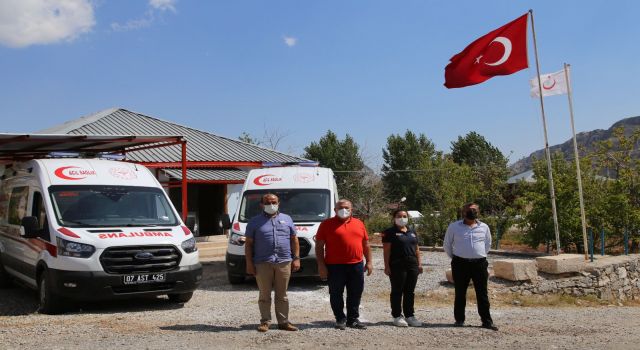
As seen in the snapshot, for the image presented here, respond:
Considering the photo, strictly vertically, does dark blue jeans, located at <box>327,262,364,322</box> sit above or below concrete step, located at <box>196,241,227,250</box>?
below

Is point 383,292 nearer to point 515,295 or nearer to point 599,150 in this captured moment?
point 515,295

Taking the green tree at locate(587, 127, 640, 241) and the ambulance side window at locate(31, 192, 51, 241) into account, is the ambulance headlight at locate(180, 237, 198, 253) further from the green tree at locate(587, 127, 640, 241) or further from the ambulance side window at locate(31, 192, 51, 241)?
the green tree at locate(587, 127, 640, 241)

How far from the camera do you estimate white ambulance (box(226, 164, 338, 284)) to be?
35.6ft

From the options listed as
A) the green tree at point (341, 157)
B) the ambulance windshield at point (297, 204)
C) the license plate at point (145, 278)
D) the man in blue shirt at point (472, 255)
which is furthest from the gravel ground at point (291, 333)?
the green tree at point (341, 157)

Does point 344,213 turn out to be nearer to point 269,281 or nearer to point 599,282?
point 269,281

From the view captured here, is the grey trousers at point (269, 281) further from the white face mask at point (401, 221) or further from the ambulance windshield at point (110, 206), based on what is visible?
the ambulance windshield at point (110, 206)

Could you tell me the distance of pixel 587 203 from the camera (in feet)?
57.1

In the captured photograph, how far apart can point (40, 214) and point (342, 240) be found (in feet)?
16.1

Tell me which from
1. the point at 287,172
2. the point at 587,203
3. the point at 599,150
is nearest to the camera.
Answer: the point at 287,172

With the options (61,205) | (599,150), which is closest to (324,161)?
(599,150)

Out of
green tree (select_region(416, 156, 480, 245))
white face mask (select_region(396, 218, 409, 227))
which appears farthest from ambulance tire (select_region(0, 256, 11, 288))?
green tree (select_region(416, 156, 480, 245))

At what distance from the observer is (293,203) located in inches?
464

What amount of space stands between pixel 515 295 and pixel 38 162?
28.2 feet

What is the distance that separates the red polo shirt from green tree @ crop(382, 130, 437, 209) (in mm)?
40276
